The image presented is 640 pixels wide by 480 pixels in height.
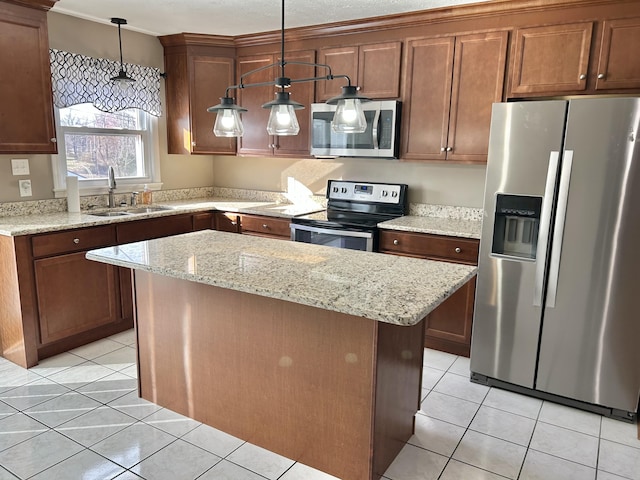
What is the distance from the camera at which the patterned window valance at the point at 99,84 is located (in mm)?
3447

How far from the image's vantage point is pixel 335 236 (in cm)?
355

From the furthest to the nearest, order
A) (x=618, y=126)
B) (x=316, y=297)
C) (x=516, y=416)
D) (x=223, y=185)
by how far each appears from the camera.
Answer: (x=223, y=185) < (x=516, y=416) < (x=618, y=126) < (x=316, y=297)

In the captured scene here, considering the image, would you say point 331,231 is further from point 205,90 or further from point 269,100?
point 205,90

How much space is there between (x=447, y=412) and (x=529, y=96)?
2028mm

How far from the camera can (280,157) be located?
420 cm

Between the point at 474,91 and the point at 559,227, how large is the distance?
1170 mm

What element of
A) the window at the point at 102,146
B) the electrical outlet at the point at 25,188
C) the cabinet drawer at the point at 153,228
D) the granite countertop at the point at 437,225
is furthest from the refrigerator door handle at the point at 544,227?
the electrical outlet at the point at 25,188

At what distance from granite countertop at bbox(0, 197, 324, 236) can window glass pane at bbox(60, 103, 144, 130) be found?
697mm

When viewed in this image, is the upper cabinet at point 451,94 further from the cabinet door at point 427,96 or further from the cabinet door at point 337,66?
the cabinet door at point 337,66

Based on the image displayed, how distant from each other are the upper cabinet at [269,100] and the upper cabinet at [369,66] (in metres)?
0.19

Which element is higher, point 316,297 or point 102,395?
point 316,297

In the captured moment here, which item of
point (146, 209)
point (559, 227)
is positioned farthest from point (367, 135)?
point (146, 209)

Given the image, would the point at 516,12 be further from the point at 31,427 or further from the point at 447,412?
the point at 31,427

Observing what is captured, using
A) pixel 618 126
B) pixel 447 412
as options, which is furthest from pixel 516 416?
pixel 618 126
